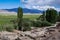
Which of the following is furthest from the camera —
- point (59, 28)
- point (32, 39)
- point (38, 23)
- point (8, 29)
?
point (38, 23)

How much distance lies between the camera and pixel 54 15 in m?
84.7

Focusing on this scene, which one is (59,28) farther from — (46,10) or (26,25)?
(46,10)

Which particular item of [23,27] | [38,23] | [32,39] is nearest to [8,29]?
[23,27]

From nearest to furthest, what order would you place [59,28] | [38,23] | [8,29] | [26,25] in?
[59,28] < [8,29] < [26,25] < [38,23]

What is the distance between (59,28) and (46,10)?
5305 centimetres

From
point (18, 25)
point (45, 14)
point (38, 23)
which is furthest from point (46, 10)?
point (18, 25)

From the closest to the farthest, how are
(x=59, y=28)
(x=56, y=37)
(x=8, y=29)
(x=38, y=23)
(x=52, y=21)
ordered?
(x=56, y=37) < (x=59, y=28) < (x=8, y=29) < (x=38, y=23) < (x=52, y=21)

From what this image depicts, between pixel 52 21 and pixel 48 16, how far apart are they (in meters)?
2.42

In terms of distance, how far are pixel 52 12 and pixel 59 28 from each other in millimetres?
51657

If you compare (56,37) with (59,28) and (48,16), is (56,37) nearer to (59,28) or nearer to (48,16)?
(59,28)

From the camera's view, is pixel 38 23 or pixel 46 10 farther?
pixel 46 10

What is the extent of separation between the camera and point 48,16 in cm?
8456

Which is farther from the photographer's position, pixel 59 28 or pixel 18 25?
pixel 18 25

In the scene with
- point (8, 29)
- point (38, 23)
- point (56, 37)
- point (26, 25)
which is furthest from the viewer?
point (38, 23)
